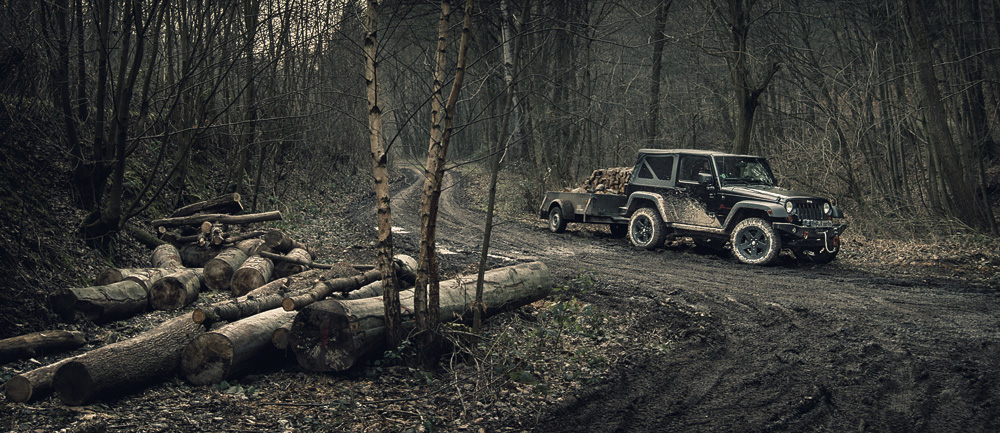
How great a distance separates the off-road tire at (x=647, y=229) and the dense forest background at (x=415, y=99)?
8.03 ft

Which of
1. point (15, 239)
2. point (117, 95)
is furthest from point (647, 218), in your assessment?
point (15, 239)

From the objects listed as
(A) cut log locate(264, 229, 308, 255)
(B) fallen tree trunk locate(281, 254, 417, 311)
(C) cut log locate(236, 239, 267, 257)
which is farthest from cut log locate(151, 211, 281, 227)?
(B) fallen tree trunk locate(281, 254, 417, 311)

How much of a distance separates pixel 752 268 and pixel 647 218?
2.61m

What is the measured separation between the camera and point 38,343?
5199 millimetres

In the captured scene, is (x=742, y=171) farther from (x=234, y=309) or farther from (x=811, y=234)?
(x=234, y=309)

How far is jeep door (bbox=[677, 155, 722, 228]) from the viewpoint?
35.6ft

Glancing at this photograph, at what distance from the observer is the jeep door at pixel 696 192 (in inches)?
427

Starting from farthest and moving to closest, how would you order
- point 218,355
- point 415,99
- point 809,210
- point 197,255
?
point 809,210
point 197,255
point 415,99
point 218,355

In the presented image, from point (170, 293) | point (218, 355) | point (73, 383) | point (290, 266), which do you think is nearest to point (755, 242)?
point (290, 266)

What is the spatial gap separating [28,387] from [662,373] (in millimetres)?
4721

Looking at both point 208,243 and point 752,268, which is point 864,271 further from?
point 208,243

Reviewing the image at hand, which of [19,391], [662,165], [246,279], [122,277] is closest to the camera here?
[19,391]

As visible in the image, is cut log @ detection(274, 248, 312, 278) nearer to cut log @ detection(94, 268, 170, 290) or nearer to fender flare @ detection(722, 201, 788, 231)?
cut log @ detection(94, 268, 170, 290)

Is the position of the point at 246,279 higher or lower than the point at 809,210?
lower
